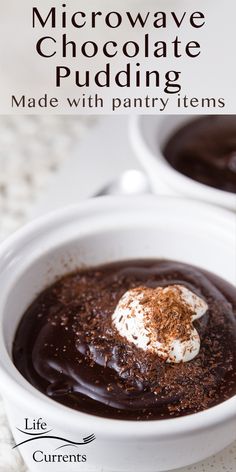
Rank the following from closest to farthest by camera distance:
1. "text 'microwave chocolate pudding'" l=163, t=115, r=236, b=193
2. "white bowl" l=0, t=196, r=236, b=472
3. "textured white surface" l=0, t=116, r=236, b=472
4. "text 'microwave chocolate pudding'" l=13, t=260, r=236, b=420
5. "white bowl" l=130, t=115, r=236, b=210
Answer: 1. "white bowl" l=0, t=196, r=236, b=472
2. "text 'microwave chocolate pudding'" l=13, t=260, r=236, b=420
3. "white bowl" l=130, t=115, r=236, b=210
4. "text 'microwave chocolate pudding'" l=163, t=115, r=236, b=193
5. "textured white surface" l=0, t=116, r=236, b=472

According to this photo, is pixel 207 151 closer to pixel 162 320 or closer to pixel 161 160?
pixel 161 160

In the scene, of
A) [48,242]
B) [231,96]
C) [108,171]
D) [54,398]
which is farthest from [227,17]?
[54,398]

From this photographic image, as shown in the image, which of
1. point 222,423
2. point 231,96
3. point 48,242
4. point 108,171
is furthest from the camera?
point 108,171

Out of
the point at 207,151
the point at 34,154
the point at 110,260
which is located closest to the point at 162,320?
the point at 110,260

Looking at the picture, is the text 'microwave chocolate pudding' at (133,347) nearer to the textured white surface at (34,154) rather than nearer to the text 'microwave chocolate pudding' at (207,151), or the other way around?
the text 'microwave chocolate pudding' at (207,151)

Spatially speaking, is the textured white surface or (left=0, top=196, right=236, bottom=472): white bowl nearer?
(left=0, top=196, right=236, bottom=472): white bowl

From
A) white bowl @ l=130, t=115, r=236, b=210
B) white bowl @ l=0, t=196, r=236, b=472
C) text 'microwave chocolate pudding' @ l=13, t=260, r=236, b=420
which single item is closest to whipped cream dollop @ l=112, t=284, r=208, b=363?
text 'microwave chocolate pudding' @ l=13, t=260, r=236, b=420

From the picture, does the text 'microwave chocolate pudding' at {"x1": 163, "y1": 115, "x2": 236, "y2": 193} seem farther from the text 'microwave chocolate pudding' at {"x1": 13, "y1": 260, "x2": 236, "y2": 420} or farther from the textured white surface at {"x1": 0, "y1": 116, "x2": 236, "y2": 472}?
the text 'microwave chocolate pudding' at {"x1": 13, "y1": 260, "x2": 236, "y2": 420}

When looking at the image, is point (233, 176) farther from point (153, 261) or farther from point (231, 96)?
point (153, 261)
